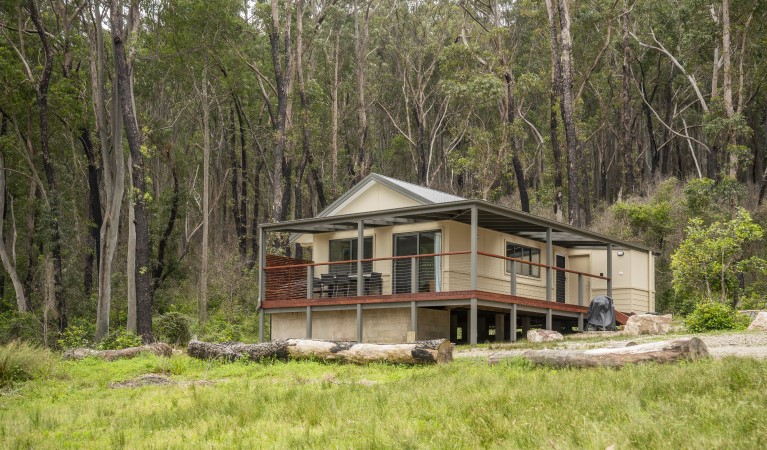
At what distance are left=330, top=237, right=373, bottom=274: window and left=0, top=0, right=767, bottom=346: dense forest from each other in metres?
5.13

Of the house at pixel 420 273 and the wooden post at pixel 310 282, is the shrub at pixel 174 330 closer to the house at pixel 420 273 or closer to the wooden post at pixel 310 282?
the house at pixel 420 273

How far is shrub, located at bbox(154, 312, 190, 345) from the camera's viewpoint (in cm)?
2533

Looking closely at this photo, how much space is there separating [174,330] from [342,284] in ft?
17.8

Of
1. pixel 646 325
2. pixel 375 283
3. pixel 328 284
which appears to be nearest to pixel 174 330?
pixel 328 284

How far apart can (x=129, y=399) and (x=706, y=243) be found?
15.2 metres

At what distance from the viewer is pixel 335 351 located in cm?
1606

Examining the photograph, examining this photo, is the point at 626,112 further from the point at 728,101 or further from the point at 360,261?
the point at 360,261

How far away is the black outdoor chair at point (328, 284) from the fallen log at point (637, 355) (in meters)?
11.8

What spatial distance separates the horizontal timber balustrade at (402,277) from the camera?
73.7ft

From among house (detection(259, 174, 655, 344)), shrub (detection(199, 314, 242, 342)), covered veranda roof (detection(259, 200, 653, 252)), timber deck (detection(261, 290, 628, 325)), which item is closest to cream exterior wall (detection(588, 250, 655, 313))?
house (detection(259, 174, 655, 344))

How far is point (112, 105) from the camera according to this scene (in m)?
27.9

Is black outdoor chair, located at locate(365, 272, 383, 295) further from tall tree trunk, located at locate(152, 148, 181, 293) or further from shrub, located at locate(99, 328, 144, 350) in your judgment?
tall tree trunk, located at locate(152, 148, 181, 293)

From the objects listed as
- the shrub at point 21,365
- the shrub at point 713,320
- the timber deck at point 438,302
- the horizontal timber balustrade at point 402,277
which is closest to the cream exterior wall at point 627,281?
the horizontal timber balustrade at point 402,277

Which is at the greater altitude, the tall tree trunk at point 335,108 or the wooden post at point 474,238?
the tall tree trunk at point 335,108
